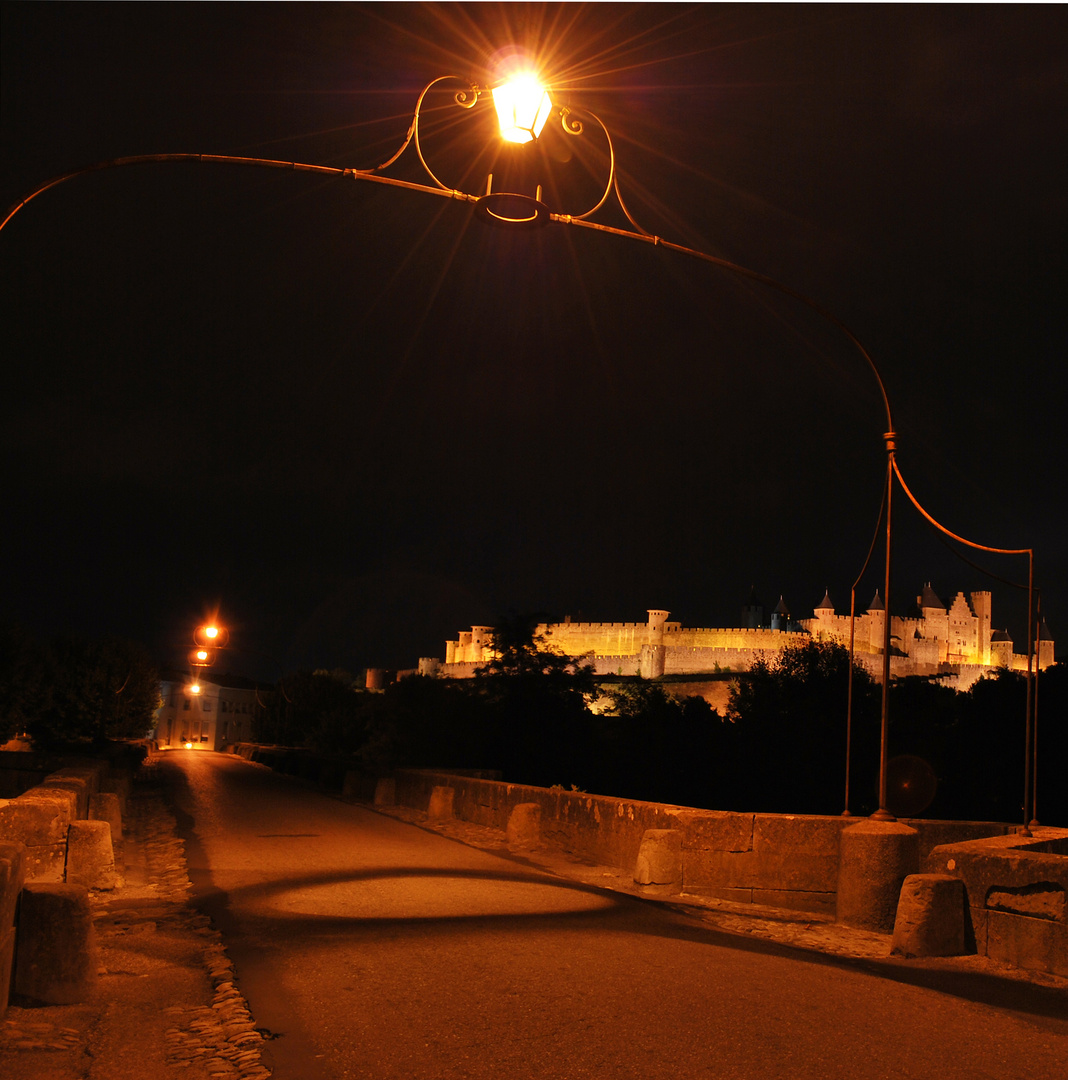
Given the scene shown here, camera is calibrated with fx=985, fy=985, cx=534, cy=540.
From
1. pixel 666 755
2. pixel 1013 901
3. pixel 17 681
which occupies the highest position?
pixel 17 681

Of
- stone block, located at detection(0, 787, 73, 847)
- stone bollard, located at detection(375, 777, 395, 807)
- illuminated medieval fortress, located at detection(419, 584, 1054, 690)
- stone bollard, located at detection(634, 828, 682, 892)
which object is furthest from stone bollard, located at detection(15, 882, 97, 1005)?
illuminated medieval fortress, located at detection(419, 584, 1054, 690)

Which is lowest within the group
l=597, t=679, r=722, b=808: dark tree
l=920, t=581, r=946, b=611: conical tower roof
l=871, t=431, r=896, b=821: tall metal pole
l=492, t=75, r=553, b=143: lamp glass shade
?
l=597, t=679, r=722, b=808: dark tree

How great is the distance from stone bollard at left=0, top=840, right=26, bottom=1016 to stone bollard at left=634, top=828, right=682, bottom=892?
5.85m

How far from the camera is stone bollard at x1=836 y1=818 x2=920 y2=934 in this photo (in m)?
7.61

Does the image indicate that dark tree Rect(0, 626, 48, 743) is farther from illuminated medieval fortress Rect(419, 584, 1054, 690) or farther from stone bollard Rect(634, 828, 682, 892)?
illuminated medieval fortress Rect(419, 584, 1054, 690)

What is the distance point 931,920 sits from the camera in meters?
6.62

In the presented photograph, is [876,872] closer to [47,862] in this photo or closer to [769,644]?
[47,862]

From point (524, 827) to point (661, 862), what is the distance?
141 inches

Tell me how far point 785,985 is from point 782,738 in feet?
122

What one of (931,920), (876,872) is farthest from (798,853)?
(931,920)

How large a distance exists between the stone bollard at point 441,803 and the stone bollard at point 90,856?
7.27 m

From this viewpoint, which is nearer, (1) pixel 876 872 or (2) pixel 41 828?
(1) pixel 876 872

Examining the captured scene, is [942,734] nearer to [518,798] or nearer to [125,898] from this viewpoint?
[518,798]

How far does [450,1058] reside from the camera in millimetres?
4137
